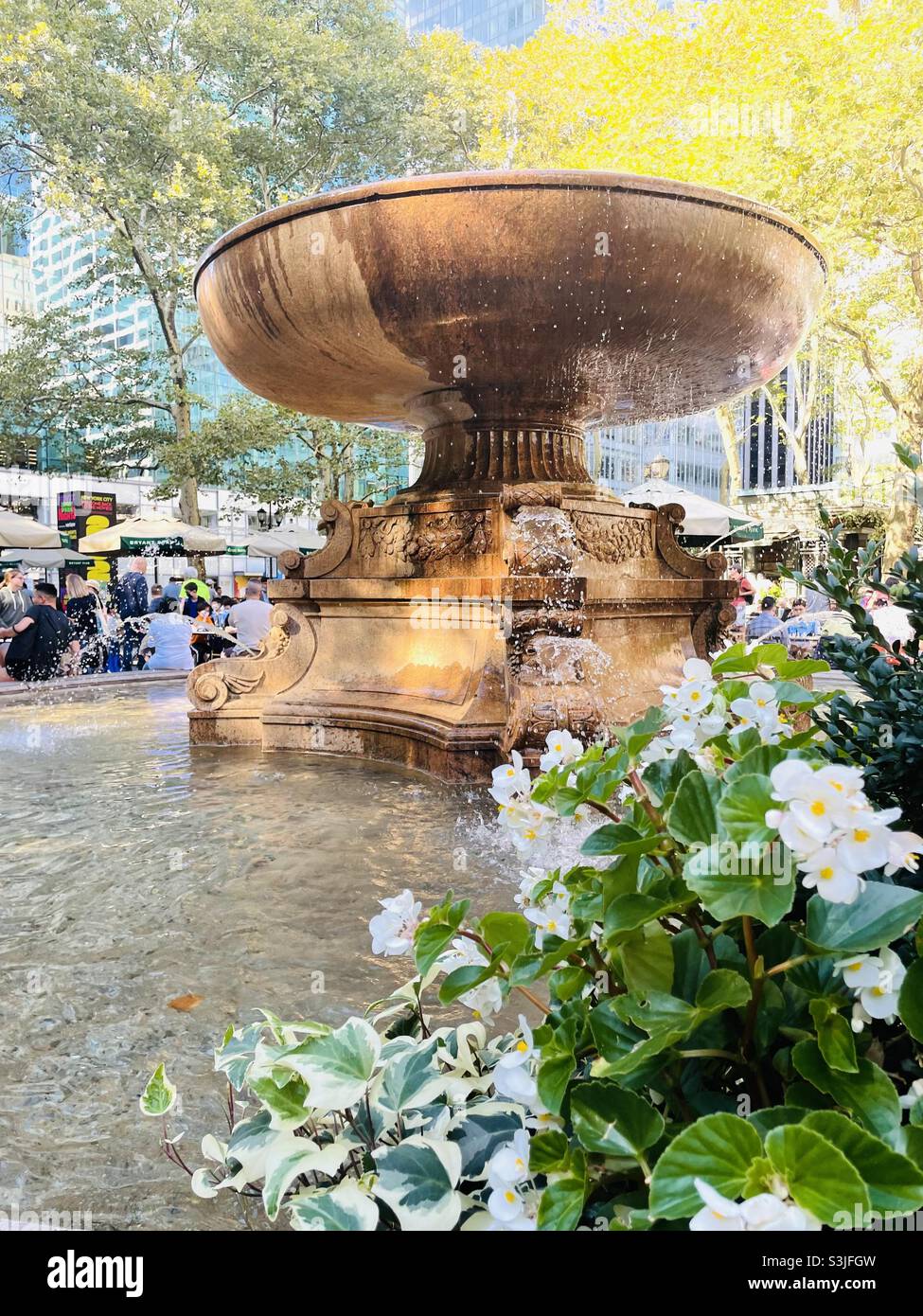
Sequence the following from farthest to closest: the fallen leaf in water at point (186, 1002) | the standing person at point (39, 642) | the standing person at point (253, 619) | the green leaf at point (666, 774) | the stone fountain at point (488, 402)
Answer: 1. the standing person at point (39, 642)
2. the standing person at point (253, 619)
3. the stone fountain at point (488, 402)
4. the fallen leaf in water at point (186, 1002)
5. the green leaf at point (666, 774)

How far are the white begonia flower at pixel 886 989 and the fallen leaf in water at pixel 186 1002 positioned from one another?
1724 millimetres

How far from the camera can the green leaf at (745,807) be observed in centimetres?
77

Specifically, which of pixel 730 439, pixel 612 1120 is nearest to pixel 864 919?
pixel 612 1120

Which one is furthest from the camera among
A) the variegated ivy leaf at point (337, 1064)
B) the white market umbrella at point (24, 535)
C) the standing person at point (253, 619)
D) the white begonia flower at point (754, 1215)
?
the white market umbrella at point (24, 535)

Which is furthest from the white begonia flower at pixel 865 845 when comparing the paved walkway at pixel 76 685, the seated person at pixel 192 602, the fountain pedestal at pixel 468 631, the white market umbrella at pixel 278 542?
the white market umbrella at pixel 278 542

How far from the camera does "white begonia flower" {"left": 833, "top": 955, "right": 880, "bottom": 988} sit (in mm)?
798

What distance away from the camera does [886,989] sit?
0.80 m

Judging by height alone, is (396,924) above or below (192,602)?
above

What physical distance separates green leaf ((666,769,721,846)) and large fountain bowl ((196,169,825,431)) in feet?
13.6

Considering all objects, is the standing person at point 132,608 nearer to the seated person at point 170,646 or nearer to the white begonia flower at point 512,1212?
the seated person at point 170,646

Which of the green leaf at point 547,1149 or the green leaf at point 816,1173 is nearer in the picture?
the green leaf at point 816,1173

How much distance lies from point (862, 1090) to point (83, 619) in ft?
40.3

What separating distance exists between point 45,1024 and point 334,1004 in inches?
24.7

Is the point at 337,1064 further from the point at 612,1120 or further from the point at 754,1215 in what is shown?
the point at 754,1215
